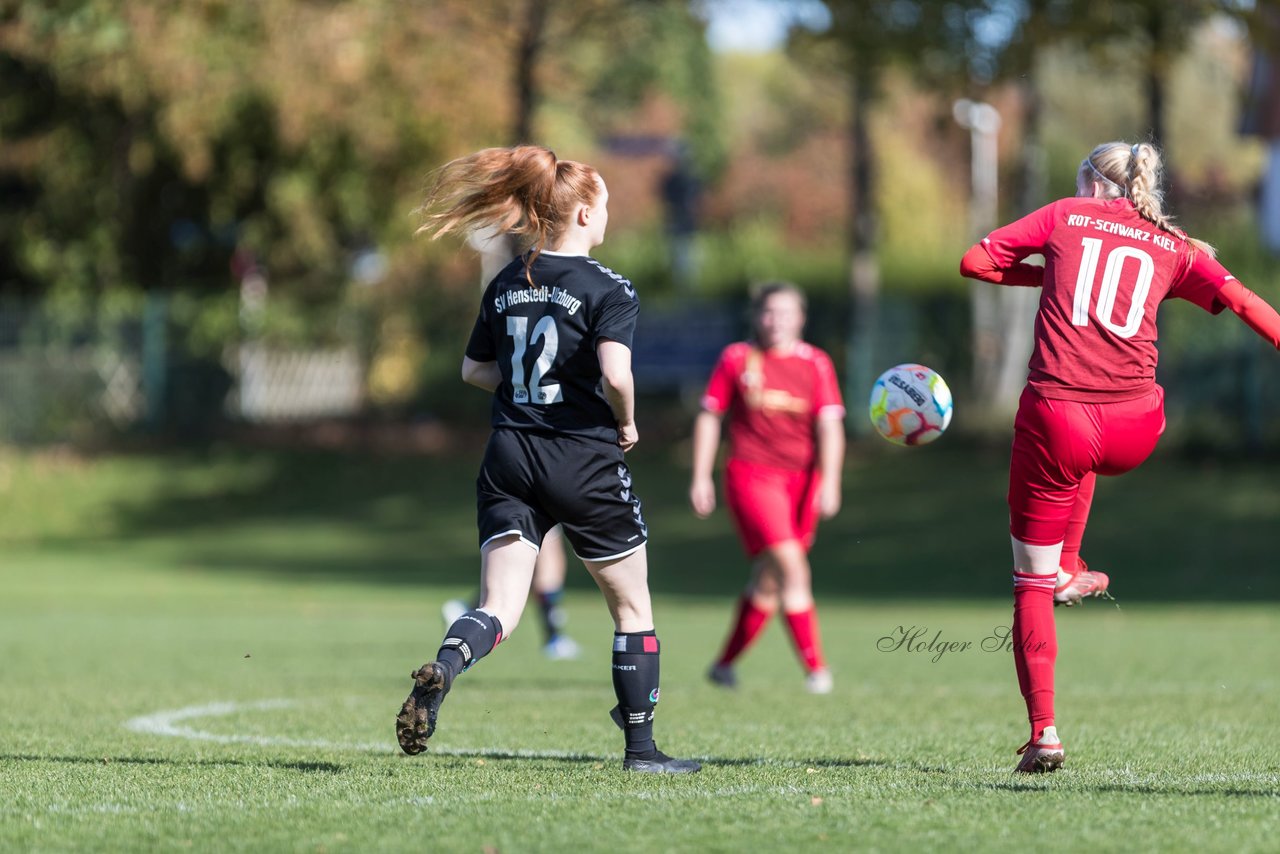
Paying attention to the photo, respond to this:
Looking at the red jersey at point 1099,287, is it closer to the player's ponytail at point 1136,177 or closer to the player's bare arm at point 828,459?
the player's ponytail at point 1136,177

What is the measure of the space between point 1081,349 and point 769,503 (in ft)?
13.4

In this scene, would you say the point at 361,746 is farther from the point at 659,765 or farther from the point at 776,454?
the point at 776,454

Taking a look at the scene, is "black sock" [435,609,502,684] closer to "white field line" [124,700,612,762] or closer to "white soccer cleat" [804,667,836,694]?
"white field line" [124,700,612,762]

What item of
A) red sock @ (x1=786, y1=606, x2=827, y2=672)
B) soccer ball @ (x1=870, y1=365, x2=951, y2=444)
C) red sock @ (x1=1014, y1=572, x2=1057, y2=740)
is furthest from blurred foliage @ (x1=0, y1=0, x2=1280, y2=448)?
red sock @ (x1=1014, y1=572, x2=1057, y2=740)

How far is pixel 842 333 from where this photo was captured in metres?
28.9

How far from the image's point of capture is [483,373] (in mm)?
6465

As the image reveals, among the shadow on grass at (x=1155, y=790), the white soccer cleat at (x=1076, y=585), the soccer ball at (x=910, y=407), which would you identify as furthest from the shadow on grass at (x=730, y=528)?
the shadow on grass at (x=1155, y=790)

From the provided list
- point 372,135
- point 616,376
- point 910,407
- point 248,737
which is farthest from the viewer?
point 372,135

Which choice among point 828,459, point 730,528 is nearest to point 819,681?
point 828,459

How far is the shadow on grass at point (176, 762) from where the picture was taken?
21.3 ft

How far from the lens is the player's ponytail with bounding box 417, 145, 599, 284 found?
6.22 metres

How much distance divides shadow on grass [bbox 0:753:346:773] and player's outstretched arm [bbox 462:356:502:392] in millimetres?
1448

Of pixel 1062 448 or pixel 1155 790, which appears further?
pixel 1062 448

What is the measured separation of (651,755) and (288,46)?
23863mm
